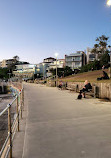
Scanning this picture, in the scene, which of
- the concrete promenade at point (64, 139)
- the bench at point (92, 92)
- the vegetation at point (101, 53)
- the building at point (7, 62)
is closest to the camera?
the concrete promenade at point (64, 139)

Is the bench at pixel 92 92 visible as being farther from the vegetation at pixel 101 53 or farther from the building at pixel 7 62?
the building at pixel 7 62

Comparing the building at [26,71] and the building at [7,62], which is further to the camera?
the building at [7,62]

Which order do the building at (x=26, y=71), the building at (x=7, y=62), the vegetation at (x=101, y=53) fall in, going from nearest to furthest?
the vegetation at (x=101, y=53) → the building at (x=26, y=71) → the building at (x=7, y=62)

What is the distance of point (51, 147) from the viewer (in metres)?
3.22

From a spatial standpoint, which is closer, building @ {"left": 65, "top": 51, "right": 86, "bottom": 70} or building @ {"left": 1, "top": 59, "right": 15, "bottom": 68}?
building @ {"left": 65, "top": 51, "right": 86, "bottom": 70}


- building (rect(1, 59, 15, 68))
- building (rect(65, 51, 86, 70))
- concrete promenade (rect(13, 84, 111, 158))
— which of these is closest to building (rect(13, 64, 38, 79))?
building (rect(1, 59, 15, 68))

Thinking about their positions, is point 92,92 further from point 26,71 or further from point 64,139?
point 26,71

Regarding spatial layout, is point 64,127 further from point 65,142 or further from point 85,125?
point 65,142

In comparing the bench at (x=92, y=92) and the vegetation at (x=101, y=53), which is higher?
the vegetation at (x=101, y=53)

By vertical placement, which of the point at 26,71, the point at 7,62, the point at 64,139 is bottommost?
the point at 64,139

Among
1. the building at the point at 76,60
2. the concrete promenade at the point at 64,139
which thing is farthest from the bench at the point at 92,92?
the building at the point at 76,60

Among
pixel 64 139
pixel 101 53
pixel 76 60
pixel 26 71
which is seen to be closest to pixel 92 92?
pixel 64 139

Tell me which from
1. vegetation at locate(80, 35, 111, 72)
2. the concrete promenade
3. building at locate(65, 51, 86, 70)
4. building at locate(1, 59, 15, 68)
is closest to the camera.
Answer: the concrete promenade

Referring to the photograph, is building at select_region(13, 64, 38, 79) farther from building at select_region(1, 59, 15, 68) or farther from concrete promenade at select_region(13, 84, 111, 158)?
concrete promenade at select_region(13, 84, 111, 158)
